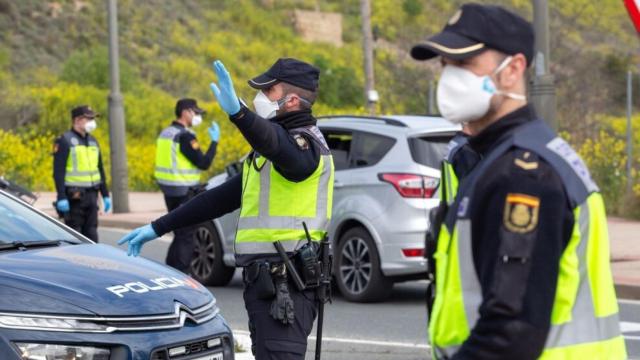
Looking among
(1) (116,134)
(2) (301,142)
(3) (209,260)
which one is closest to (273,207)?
(2) (301,142)

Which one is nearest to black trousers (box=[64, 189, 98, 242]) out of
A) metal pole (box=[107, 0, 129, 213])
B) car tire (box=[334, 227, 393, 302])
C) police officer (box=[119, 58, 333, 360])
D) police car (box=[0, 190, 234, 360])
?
car tire (box=[334, 227, 393, 302])

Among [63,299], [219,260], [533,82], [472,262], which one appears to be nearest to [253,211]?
[63,299]

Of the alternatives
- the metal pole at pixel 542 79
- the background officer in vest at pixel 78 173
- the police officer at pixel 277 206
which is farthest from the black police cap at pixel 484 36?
the metal pole at pixel 542 79

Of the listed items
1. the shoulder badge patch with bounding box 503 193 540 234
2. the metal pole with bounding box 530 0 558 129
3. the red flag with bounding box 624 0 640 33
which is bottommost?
the shoulder badge patch with bounding box 503 193 540 234

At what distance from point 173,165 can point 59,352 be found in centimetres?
757

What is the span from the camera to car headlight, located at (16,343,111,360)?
569cm

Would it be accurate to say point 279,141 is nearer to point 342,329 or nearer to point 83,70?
point 342,329

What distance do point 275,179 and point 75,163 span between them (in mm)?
7818

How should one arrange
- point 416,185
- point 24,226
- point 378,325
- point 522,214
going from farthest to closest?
point 416,185 < point 378,325 < point 24,226 < point 522,214

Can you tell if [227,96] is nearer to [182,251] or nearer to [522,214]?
[522,214]

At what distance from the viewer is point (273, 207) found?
5.75m

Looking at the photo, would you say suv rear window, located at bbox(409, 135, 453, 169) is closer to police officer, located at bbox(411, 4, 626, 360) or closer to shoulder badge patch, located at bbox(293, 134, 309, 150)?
shoulder badge patch, located at bbox(293, 134, 309, 150)

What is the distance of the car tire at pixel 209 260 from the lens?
Answer: 13305 millimetres

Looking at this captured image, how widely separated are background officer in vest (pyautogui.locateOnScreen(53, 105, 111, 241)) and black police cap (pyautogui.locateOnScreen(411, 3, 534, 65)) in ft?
33.0
